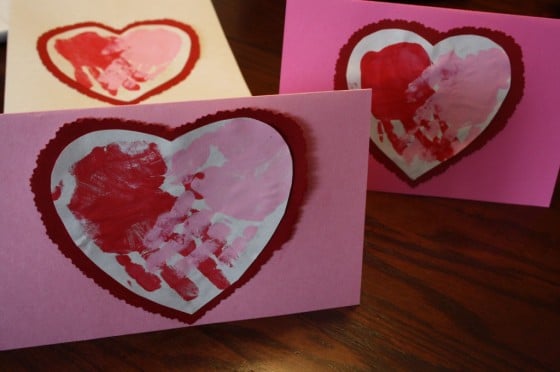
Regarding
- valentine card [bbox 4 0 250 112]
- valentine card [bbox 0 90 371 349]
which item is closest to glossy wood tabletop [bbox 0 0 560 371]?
valentine card [bbox 0 90 371 349]

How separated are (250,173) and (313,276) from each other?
0.35 feet

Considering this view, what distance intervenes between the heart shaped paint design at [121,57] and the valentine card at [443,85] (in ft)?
0.49

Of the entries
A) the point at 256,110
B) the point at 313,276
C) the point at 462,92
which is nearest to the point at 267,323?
the point at 313,276

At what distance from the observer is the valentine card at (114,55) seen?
0.66 meters

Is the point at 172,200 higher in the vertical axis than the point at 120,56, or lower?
Answer: lower

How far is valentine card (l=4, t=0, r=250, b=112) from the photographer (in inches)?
26.0

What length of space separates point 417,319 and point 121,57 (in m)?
0.41

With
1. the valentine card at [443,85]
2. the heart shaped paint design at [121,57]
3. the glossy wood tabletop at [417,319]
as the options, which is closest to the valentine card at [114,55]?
the heart shaped paint design at [121,57]

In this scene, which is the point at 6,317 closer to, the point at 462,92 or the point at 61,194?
the point at 61,194

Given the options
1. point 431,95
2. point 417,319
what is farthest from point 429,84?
point 417,319

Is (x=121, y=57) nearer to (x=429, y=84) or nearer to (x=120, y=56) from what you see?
(x=120, y=56)

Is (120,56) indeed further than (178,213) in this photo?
Yes

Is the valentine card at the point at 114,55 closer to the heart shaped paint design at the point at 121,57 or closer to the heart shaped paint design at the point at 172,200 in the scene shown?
the heart shaped paint design at the point at 121,57

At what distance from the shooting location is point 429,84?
0.60 meters
